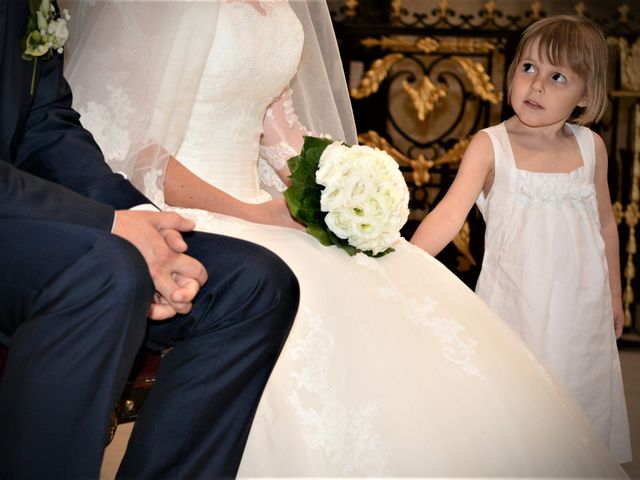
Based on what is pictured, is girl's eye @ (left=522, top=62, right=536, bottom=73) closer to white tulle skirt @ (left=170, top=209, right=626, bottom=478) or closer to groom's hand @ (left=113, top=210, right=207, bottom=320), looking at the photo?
white tulle skirt @ (left=170, top=209, right=626, bottom=478)

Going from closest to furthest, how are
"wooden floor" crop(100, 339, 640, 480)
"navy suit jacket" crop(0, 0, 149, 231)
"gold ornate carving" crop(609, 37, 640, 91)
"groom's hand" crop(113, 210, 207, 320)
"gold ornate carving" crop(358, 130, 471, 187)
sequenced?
"groom's hand" crop(113, 210, 207, 320) → "navy suit jacket" crop(0, 0, 149, 231) → "wooden floor" crop(100, 339, 640, 480) → "gold ornate carving" crop(358, 130, 471, 187) → "gold ornate carving" crop(609, 37, 640, 91)

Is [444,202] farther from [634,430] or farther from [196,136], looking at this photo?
[634,430]

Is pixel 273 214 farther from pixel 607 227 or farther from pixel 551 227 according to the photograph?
pixel 607 227

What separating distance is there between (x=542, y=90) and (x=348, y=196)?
1.18m

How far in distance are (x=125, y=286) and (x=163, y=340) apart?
0.38 meters

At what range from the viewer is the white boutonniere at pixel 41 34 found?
6.08ft

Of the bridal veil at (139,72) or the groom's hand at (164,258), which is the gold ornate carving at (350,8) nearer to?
the bridal veil at (139,72)

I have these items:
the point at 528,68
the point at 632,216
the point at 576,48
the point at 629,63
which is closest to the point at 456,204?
the point at 528,68

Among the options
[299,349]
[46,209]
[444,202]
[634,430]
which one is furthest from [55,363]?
[634,430]

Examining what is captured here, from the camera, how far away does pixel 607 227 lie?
3152 mm

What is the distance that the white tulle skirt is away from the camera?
194cm

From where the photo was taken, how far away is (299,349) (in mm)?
1973

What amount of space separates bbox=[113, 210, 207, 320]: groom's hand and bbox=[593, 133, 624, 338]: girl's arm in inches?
74.3

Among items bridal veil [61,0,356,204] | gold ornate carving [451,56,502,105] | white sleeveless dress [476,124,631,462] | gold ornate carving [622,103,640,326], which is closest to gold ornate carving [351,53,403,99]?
gold ornate carving [451,56,502,105]
